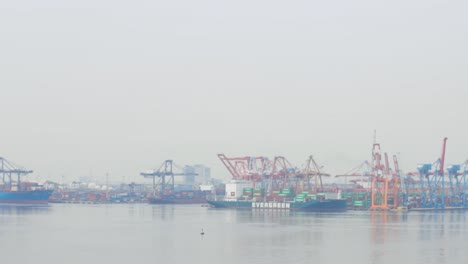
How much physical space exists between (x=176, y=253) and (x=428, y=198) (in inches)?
3073

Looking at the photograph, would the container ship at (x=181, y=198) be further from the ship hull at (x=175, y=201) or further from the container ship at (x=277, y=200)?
the container ship at (x=277, y=200)

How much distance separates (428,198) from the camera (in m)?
111

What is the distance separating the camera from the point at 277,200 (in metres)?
101

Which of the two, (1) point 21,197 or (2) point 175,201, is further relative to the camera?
(2) point 175,201

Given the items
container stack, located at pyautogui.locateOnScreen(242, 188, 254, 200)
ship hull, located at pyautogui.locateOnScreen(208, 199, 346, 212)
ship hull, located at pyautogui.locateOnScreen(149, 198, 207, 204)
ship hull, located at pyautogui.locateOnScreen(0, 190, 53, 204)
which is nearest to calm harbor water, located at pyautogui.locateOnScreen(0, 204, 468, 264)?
ship hull, located at pyautogui.locateOnScreen(208, 199, 346, 212)

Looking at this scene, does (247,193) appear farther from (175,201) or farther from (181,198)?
(181,198)

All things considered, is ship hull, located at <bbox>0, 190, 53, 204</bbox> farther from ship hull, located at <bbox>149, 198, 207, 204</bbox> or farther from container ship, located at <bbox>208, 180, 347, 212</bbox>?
container ship, located at <bbox>208, 180, 347, 212</bbox>

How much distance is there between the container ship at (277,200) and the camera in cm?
9612

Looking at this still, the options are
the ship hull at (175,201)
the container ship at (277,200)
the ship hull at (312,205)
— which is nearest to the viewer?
the ship hull at (312,205)

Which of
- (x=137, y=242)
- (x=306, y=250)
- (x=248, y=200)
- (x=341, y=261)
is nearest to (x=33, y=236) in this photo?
(x=137, y=242)

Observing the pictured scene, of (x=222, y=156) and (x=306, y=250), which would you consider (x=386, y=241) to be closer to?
(x=306, y=250)

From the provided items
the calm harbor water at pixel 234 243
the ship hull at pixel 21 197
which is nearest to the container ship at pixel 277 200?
the calm harbor water at pixel 234 243

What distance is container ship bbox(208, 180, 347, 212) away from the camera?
3784 inches

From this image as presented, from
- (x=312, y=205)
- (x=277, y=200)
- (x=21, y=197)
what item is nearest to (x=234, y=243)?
(x=312, y=205)
